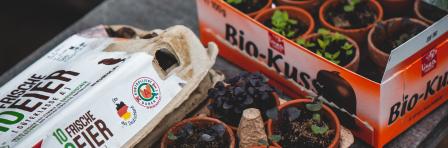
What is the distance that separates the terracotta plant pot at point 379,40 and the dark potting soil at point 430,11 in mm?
81

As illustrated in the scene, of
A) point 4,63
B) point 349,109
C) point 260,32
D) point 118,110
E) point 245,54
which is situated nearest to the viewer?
point 118,110

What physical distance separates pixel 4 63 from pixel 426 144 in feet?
8.10

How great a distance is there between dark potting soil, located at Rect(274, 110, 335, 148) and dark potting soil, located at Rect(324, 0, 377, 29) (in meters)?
0.46

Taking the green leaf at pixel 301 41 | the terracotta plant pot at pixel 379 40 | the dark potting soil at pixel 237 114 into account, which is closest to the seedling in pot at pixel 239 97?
the dark potting soil at pixel 237 114

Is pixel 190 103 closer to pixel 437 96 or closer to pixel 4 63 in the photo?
pixel 437 96

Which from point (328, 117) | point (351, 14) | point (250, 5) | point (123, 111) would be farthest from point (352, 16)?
point (123, 111)

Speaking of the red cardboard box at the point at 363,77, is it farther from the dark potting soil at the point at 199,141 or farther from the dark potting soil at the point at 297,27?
the dark potting soil at the point at 199,141

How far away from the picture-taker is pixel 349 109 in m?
1.70

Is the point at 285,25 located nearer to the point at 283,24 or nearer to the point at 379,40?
the point at 283,24

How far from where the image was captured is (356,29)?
6.34 ft

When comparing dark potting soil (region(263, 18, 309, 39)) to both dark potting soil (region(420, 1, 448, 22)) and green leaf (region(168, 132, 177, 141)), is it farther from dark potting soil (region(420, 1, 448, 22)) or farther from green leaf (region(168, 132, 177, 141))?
green leaf (region(168, 132, 177, 141))

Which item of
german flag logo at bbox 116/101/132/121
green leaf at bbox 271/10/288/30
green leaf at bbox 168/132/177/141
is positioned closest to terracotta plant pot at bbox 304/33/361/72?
green leaf at bbox 271/10/288/30

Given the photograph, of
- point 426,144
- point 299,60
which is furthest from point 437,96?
point 299,60

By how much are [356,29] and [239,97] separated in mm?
525
